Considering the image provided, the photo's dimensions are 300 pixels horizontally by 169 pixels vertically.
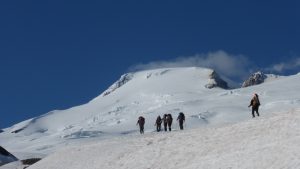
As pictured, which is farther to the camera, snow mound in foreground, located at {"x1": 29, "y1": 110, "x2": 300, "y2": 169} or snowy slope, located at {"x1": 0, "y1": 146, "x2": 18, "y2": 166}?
snowy slope, located at {"x1": 0, "y1": 146, "x2": 18, "y2": 166}

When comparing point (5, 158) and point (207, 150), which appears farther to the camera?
point (5, 158)

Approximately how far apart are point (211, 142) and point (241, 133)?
1863mm

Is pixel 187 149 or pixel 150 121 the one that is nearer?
pixel 187 149

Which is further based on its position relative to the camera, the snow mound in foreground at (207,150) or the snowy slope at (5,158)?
the snowy slope at (5,158)

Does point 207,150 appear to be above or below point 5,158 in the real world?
below

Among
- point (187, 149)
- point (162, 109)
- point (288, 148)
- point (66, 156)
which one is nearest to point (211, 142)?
point (187, 149)

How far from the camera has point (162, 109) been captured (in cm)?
19925

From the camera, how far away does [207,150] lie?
40.2 metres

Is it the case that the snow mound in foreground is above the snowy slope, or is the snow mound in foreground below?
below

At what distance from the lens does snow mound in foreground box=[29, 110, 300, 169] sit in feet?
115

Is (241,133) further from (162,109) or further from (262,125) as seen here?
(162,109)

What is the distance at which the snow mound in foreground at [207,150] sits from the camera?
34.9 meters

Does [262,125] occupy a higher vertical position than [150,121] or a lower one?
lower

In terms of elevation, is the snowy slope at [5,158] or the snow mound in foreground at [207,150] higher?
the snowy slope at [5,158]
